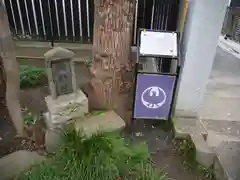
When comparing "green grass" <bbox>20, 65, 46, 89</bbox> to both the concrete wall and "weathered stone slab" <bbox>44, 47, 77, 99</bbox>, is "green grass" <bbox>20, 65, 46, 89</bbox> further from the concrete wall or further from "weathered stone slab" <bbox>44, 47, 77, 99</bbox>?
the concrete wall

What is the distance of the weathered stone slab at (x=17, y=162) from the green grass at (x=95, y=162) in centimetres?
A: 14

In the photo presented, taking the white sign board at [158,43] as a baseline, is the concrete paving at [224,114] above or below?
below

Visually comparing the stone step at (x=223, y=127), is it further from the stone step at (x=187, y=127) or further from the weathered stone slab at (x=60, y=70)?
the weathered stone slab at (x=60, y=70)

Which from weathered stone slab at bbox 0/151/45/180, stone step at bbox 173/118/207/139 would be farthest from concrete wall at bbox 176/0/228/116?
weathered stone slab at bbox 0/151/45/180

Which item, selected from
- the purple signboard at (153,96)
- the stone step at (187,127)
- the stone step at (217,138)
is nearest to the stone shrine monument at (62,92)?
the purple signboard at (153,96)

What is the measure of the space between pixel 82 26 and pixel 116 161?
12.5 feet

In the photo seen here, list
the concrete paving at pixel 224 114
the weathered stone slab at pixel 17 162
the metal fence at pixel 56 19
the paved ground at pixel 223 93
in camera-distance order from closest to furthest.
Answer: the weathered stone slab at pixel 17 162
the concrete paving at pixel 224 114
the paved ground at pixel 223 93
the metal fence at pixel 56 19

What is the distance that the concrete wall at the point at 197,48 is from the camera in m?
3.37

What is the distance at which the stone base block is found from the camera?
141 inches

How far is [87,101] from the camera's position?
384cm

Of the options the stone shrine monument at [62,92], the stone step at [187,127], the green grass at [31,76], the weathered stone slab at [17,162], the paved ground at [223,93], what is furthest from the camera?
the green grass at [31,76]

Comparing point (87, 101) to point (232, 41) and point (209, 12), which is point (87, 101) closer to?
point (209, 12)

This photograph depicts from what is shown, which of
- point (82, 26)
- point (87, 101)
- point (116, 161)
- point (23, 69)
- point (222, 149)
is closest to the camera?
point (116, 161)

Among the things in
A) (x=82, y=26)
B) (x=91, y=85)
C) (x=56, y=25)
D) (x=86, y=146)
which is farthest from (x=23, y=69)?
(x=86, y=146)
